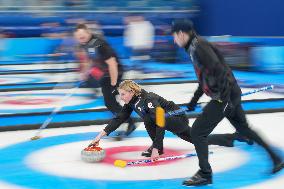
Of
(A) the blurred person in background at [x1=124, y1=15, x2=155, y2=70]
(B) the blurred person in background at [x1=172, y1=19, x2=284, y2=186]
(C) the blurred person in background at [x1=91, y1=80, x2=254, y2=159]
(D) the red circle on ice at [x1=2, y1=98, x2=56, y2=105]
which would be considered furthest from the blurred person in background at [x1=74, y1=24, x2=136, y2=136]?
(A) the blurred person in background at [x1=124, y1=15, x2=155, y2=70]

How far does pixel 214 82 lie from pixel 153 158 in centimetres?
150

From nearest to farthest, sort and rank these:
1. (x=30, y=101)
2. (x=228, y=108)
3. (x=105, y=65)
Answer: (x=228, y=108) < (x=105, y=65) < (x=30, y=101)

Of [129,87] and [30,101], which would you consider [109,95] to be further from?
[30,101]

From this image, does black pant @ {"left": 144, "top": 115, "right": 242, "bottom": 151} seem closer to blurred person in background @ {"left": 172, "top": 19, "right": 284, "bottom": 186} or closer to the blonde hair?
the blonde hair

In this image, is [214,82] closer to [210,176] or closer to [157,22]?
[210,176]

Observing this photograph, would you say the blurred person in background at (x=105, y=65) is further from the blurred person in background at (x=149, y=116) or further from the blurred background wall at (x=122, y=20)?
the blurred background wall at (x=122, y=20)

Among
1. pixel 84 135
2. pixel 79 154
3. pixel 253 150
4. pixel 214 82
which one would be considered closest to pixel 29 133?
pixel 84 135

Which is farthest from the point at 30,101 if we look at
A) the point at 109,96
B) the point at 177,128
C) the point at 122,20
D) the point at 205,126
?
the point at 122,20

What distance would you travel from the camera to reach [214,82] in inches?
191

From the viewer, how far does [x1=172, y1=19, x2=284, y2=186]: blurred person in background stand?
189 inches

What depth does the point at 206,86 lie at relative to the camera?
16.2 ft

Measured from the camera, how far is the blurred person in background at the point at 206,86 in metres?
4.81

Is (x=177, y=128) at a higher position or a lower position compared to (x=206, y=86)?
lower

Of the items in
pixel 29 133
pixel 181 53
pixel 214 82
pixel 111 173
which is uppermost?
pixel 214 82
